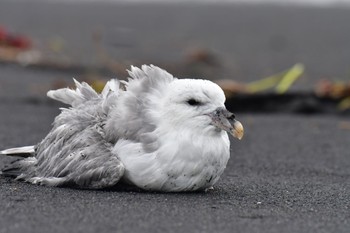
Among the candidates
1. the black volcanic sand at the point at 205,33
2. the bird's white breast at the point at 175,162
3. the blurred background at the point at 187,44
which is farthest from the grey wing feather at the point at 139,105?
the black volcanic sand at the point at 205,33

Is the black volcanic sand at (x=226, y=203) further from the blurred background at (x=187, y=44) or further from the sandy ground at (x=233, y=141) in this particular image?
the blurred background at (x=187, y=44)

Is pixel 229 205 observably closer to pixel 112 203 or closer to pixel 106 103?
pixel 112 203

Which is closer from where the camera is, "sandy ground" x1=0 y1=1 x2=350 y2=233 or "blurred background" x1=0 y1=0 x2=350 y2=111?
"sandy ground" x1=0 y1=1 x2=350 y2=233

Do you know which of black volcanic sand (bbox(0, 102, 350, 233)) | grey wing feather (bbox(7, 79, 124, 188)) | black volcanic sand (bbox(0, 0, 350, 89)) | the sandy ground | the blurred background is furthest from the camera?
black volcanic sand (bbox(0, 0, 350, 89))

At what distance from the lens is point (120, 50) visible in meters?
14.0

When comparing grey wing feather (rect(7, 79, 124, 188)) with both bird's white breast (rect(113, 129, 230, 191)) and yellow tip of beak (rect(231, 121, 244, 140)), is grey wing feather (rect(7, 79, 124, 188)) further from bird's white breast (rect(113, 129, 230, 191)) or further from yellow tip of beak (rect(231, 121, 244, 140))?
yellow tip of beak (rect(231, 121, 244, 140))

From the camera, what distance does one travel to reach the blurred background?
11.2m

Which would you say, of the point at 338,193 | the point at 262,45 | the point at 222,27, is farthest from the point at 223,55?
the point at 338,193

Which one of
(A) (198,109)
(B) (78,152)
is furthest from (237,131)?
(B) (78,152)

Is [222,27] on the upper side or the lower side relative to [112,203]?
upper

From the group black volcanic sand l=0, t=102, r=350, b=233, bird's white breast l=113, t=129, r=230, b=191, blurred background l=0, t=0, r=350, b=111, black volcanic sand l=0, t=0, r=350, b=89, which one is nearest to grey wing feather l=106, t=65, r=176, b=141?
bird's white breast l=113, t=129, r=230, b=191

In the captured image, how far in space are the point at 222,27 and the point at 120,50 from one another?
10.3ft

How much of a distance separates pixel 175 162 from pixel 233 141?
2986 mm

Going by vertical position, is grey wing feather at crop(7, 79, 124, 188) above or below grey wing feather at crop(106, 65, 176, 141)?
below
